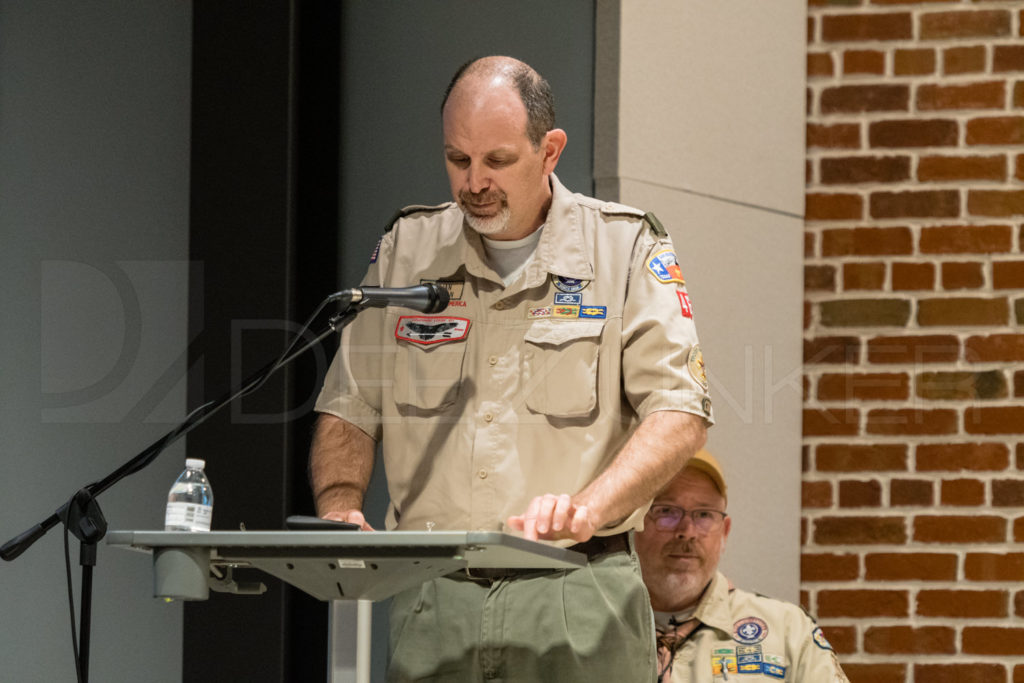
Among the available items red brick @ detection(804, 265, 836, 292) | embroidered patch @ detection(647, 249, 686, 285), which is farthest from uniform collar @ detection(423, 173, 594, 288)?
red brick @ detection(804, 265, 836, 292)

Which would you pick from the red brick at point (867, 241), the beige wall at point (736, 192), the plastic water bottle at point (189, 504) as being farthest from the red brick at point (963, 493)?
the plastic water bottle at point (189, 504)

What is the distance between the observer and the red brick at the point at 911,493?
3.14m

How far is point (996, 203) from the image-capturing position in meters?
3.18

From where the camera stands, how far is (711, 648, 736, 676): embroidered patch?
272cm

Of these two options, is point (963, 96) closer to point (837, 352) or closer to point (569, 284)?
point (837, 352)

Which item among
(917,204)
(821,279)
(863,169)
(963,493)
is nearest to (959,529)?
(963,493)

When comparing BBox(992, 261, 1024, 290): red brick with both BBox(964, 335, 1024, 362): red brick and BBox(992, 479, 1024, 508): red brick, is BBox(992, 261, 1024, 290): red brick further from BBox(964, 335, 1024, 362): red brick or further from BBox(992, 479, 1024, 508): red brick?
BBox(992, 479, 1024, 508): red brick

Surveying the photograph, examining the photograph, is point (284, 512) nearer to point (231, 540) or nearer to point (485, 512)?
point (485, 512)

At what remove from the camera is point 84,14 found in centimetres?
313

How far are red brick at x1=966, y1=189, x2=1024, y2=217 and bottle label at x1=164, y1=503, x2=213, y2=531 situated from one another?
7.41 feet

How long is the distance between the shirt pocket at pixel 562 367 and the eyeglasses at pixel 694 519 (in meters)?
0.92

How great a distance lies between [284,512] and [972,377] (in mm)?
1729

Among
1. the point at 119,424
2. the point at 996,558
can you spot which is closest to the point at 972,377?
the point at 996,558

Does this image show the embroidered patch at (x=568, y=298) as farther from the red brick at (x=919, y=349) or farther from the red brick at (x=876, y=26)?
the red brick at (x=876, y=26)
